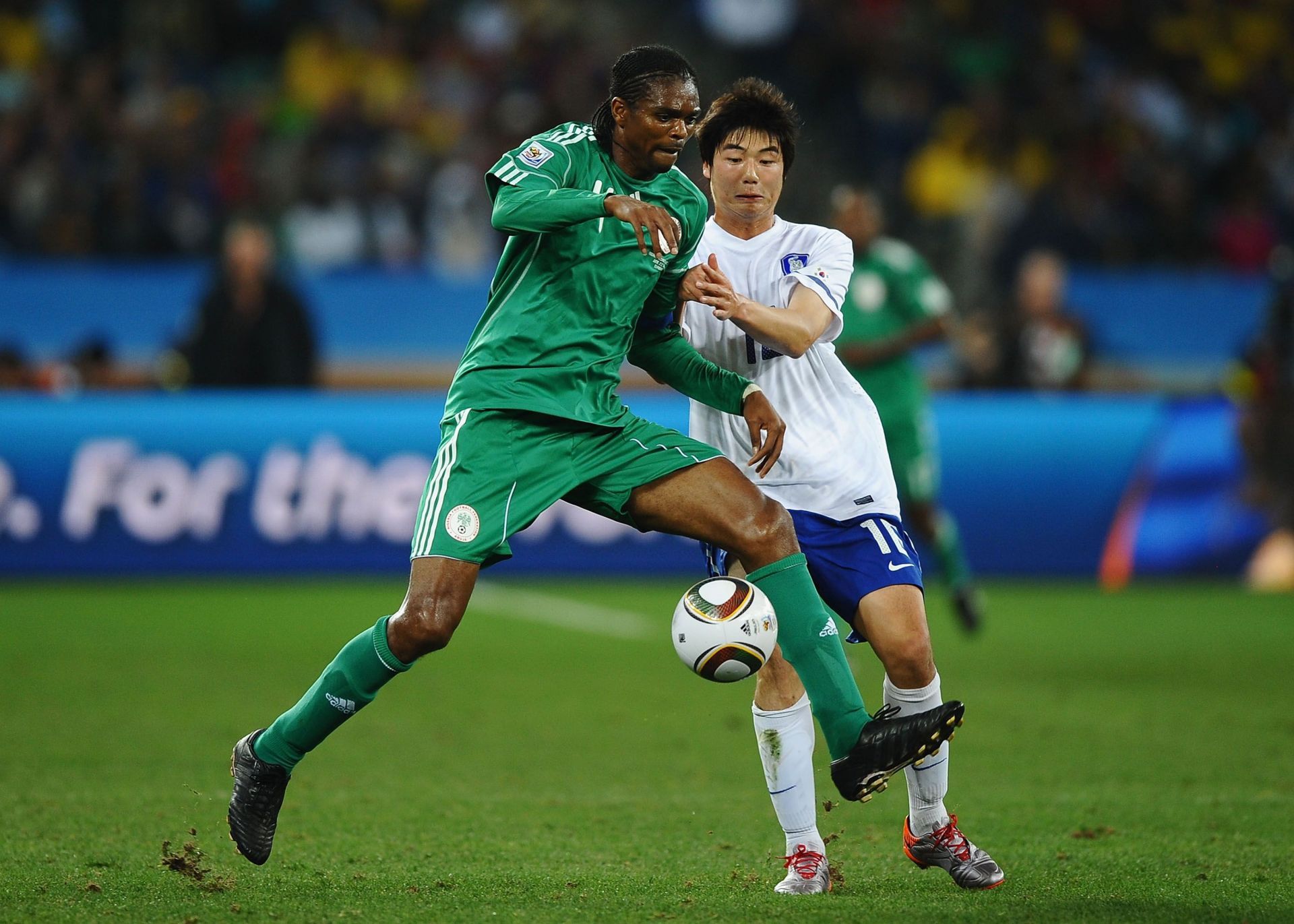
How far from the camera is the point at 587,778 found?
6.20 m

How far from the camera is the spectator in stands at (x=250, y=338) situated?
12547mm

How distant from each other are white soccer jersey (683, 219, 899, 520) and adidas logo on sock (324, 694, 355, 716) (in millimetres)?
1304

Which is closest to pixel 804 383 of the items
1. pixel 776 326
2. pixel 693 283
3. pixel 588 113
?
pixel 776 326

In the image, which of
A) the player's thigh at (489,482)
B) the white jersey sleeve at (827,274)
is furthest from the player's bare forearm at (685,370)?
the player's thigh at (489,482)

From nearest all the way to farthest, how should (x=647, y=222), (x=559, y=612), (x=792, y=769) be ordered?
(x=647, y=222), (x=792, y=769), (x=559, y=612)

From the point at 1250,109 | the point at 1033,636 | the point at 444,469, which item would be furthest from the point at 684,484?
the point at 1250,109

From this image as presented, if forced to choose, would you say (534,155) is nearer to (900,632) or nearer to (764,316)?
(764,316)

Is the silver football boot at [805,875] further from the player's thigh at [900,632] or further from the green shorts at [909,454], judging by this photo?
the green shorts at [909,454]

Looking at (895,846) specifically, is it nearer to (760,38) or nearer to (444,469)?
(444,469)

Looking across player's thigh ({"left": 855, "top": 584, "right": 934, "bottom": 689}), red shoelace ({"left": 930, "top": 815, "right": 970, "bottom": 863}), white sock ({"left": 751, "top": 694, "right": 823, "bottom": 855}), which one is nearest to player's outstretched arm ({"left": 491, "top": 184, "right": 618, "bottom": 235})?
player's thigh ({"left": 855, "top": 584, "right": 934, "bottom": 689})

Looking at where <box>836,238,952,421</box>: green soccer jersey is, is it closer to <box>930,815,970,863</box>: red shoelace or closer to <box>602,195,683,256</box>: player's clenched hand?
<box>930,815,970,863</box>: red shoelace

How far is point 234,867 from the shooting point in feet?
15.4

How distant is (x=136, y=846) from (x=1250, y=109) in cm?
1626

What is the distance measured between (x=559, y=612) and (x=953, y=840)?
6.74 m
